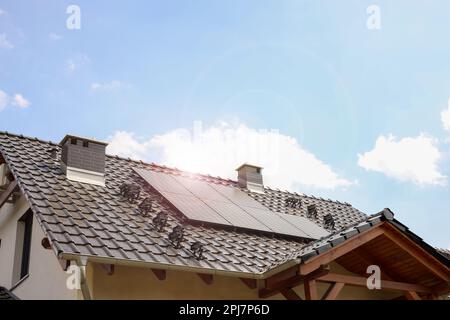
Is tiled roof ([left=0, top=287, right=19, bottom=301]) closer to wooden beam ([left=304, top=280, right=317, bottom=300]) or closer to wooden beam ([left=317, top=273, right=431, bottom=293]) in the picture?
wooden beam ([left=304, top=280, right=317, bottom=300])

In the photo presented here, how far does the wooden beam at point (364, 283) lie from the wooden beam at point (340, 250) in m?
0.35

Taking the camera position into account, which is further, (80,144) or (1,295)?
(80,144)

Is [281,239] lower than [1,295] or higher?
higher

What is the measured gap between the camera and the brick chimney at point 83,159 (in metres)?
12.0

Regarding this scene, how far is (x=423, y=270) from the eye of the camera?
1132 cm

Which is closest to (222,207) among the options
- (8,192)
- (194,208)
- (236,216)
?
(236,216)

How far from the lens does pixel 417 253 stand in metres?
10.9

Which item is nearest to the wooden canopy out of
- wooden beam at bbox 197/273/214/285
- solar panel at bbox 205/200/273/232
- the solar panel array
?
wooden beam at bbox 197/273/214/285

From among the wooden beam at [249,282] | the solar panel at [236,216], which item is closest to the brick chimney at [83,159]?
the solar panel at [236,216]
